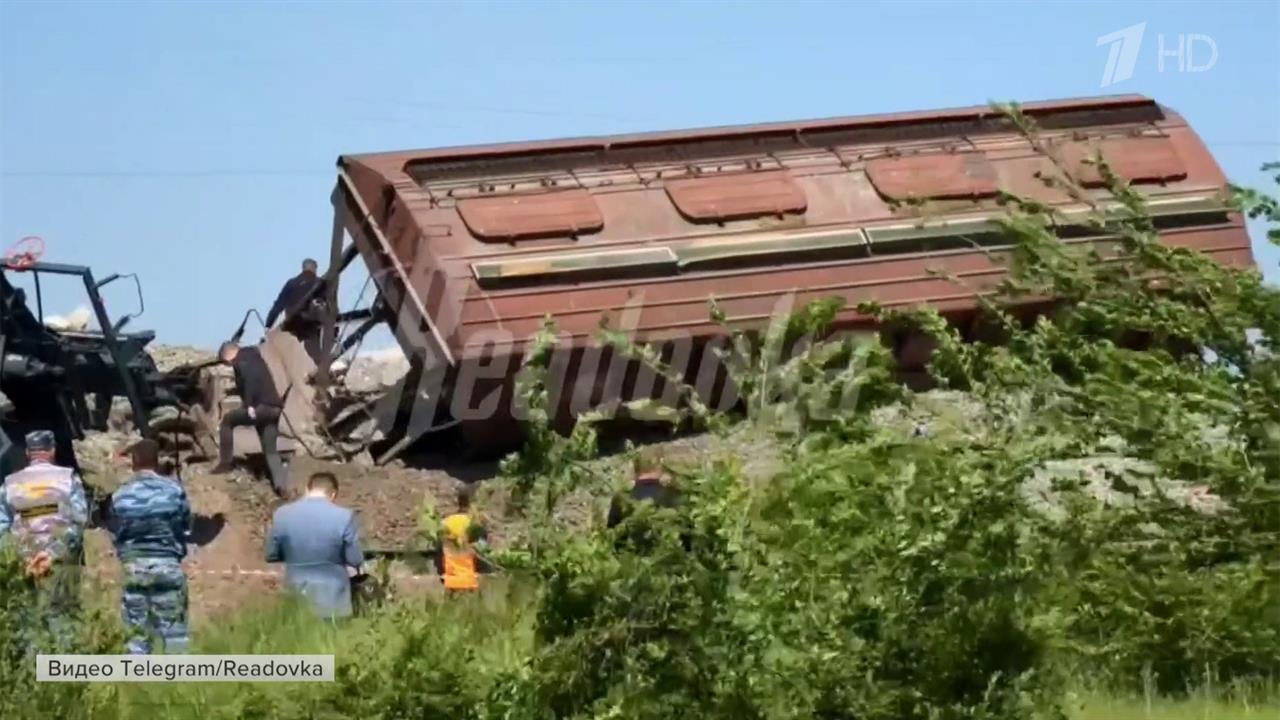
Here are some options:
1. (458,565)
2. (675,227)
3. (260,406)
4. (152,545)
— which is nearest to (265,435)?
(260,406)

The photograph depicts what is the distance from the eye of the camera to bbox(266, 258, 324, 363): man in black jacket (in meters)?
17.8

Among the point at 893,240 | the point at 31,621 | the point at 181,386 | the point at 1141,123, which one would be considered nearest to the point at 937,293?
the point at 893,240

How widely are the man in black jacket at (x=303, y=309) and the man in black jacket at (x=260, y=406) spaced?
110 centimetres

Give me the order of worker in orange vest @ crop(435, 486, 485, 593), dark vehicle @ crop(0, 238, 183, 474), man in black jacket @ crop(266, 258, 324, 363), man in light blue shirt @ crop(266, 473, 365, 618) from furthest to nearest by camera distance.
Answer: man in black jacket @ crop(266, 258, 324, 363)
dark vehicle @ crop(0, 238, 183, 474)
man in light blue shirt @ crop(266, 473, 365, 618)
worker in orange vest @ crop(435, 486, 485, 593)

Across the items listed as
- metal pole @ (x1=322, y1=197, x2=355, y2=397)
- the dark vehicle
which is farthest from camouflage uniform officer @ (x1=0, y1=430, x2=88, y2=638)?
metal pole @ (x1=322, y1=197, x2=355, y2=397)

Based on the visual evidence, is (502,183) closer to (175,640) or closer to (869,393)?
(175,640)

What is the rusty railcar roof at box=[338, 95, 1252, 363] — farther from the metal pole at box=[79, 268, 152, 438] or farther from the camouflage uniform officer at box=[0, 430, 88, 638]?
the camouflage uniform officer at box=[0, 430, 88, 638]

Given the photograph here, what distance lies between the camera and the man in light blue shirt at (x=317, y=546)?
9.72 m

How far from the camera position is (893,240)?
17391 millimetres

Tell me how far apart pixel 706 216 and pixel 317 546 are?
309 inches
